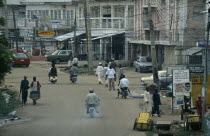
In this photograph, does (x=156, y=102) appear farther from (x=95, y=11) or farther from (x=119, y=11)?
(x=95, y=11)

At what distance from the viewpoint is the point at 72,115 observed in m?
23.4

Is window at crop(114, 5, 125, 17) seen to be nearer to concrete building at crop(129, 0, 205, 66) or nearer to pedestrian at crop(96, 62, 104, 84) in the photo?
concrete building at crop(129, 0, 205, 66)

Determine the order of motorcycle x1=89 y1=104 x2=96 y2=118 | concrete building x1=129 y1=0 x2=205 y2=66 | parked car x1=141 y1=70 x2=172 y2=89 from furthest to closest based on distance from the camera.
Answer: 1. concrete building x1=129 y1=0 x2=205 y2=66
2. parked car x1=141 y1=70 x2=172 y2=89
3. motorcycle x1=89 y1=104 x2=96 y2=118

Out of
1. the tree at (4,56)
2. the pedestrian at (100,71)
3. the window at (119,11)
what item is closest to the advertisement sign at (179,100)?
the tree at (4,56)

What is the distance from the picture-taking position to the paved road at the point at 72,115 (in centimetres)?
1949

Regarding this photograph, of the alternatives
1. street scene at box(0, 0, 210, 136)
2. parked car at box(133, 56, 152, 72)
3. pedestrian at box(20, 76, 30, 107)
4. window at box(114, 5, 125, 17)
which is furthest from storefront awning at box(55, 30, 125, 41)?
pedestrian at box(20, 76, 30, 107)

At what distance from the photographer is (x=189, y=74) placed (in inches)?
965

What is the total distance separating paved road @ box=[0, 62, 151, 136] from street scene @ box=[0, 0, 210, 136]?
0.14 ft

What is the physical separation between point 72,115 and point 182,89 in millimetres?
5419

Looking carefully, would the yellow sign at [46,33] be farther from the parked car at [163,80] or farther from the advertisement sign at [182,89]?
the advertisement sign at [182,89]

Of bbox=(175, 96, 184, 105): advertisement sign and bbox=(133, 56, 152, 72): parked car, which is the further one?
bbox=(133, 56, 152, 72): parked car

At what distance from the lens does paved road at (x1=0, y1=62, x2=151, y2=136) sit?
19.5 meters

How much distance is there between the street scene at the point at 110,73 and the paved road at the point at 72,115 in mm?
43

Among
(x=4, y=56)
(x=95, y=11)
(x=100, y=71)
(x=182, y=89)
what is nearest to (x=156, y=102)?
(x=182, y=89)
